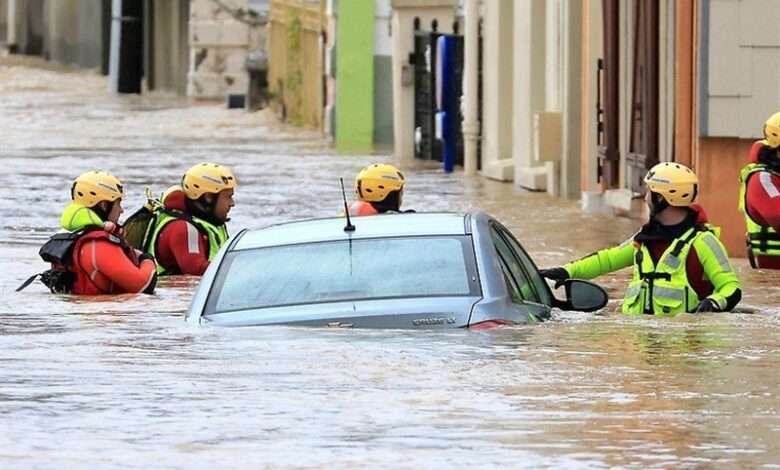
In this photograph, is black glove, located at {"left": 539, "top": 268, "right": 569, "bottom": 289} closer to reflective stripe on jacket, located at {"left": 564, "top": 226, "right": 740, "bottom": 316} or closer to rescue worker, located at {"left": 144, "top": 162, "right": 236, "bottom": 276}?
reflective stripe on jacket, located at {"left": 564, "top": 226, "right": 740, "bottom": 316}

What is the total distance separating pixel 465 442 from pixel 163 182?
1889cm

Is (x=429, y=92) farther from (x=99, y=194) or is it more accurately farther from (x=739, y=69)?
(x=99, y=194)

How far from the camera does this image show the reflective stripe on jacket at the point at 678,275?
418 inches

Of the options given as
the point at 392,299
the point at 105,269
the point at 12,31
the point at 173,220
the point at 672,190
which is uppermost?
the point at 12,31

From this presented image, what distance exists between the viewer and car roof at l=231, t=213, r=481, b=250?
9406 millimetres

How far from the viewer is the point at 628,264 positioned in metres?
11.3

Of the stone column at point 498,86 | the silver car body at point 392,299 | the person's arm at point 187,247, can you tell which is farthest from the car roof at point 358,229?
the stone column at point 498,86

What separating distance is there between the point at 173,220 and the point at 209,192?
0.26 metres

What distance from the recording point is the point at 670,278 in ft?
35.4

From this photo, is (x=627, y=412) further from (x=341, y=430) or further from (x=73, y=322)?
(x=73, y=322)

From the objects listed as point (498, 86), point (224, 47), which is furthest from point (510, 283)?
point (224, 47)

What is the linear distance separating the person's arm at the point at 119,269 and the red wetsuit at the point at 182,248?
63 cm

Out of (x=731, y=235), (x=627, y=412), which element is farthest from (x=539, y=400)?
(x=731, y=235)

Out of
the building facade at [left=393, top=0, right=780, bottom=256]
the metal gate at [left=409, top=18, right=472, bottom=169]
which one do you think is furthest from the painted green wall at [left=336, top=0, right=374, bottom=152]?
the building facade at [left=393, top=0, right=780, bottom=256]
